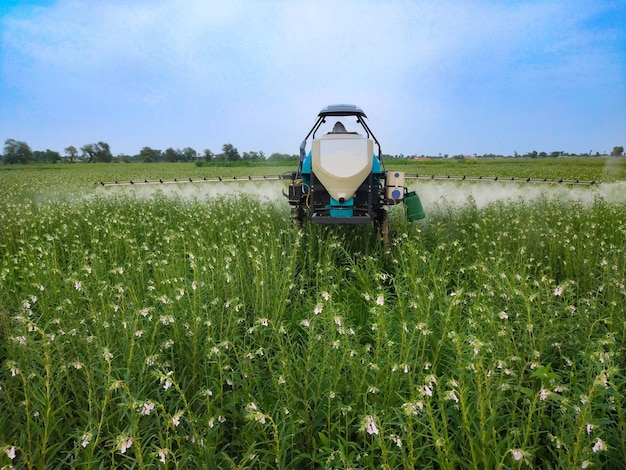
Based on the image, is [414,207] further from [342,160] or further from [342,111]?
[342,111]

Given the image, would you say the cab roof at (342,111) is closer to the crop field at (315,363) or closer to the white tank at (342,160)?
the white tank at (342,160)

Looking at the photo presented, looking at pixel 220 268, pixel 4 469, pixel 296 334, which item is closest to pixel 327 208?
pixel 220 268

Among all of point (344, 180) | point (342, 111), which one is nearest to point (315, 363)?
point (344, 180)

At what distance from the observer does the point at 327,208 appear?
659cm

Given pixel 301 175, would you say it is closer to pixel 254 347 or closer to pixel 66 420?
pixel 254 347

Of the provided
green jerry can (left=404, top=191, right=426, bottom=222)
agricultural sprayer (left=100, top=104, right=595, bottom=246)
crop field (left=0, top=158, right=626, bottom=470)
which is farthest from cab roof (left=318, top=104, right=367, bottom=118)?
crop field (left=0, top=158, right=626, bottom=470)

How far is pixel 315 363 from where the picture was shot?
9.42 ft

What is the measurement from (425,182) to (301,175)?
763 centimetres

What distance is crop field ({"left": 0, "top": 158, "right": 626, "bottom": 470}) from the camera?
2.23 metres

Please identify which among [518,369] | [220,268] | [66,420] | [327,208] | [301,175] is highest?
[301,175]

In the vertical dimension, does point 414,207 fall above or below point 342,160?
below

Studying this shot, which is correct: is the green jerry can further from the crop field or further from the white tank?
the white tank

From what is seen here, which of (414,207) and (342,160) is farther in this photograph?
(414,207)

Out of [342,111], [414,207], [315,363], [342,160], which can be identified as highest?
[342,111]
